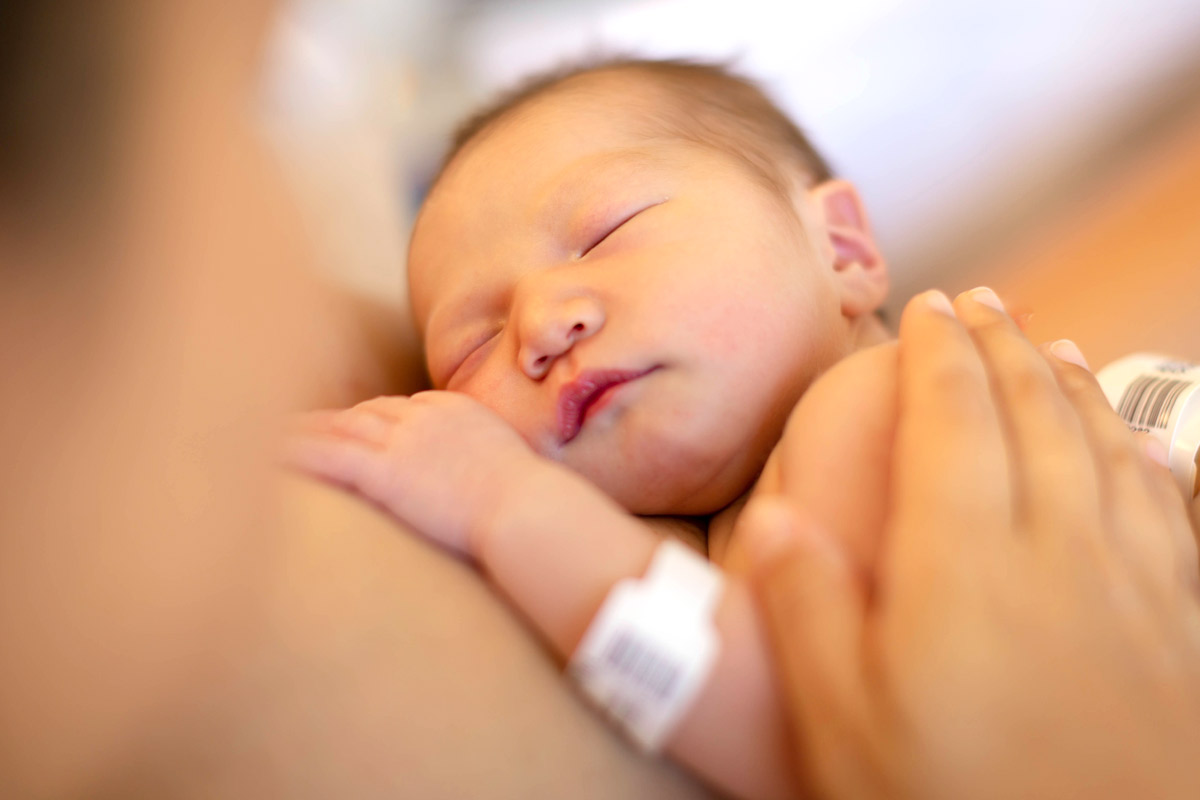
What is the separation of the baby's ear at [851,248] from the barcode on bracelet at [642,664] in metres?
0.68

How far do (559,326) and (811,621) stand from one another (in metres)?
0.41

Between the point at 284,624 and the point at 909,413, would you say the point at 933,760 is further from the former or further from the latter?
the point at 284,624

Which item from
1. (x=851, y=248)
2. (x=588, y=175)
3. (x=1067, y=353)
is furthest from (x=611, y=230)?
(x=1067, y=353)

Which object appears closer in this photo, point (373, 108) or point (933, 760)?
point (933, 760)

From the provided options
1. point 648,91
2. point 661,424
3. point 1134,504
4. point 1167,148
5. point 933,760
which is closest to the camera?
point 933,760

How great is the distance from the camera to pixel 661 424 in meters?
0.80

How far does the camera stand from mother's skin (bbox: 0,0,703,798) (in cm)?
45

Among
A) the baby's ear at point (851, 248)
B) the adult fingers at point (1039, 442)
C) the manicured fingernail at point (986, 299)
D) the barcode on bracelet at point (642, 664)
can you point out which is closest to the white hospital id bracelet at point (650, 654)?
the barcode on bracelet at point (642, 664)

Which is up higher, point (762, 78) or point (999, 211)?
point (762, 78)

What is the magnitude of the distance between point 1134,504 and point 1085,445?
0.06 m

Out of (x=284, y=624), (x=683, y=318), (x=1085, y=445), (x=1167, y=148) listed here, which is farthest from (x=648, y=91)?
(x=1167, y=148)

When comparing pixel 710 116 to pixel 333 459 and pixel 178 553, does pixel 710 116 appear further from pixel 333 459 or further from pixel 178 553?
pixel 178 553

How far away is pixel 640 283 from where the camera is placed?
829 millimetres

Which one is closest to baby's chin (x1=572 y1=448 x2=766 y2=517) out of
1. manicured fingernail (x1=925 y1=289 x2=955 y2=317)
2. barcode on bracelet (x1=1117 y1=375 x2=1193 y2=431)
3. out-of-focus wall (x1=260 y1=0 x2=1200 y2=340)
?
manicured fingernail (x1=925 y1=289 x2=955 y2=317)
